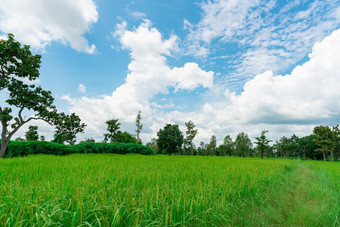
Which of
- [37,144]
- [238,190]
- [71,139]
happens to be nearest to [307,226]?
[238,190]

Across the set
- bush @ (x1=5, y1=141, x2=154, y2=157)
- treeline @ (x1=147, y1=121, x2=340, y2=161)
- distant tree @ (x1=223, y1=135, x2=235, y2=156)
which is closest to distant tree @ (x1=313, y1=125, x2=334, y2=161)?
treeline @ (x1=147, y1=121, x2=340, y2=161)

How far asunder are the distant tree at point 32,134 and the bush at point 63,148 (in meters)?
31.7

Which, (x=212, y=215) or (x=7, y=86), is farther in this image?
(x=7, y=86)

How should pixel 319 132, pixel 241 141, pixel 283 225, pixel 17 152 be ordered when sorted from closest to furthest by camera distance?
1. pixel 283 225
2. pixel 17 152
3. pixel 319 132
4. pixel 241 141

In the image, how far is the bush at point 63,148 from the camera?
50.7 feet

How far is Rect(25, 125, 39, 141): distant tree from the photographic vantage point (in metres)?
42.0

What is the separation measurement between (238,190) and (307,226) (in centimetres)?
146

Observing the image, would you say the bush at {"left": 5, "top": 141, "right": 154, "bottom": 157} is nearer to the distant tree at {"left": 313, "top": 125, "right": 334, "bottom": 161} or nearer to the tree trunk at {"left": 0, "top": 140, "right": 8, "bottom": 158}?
the tree trunk at {"left": 0, "top": 140, "right": 8, "bottom": 158}

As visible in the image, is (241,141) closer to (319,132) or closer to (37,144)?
(319,132)

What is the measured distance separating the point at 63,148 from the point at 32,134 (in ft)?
111

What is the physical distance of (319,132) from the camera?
40.5 meters

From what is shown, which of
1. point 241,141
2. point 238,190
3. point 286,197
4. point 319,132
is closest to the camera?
point 238,190

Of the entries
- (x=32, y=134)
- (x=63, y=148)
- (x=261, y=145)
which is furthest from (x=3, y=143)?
(x=261, y=145)

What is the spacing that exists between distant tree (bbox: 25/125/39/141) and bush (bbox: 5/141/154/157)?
31701 mm
